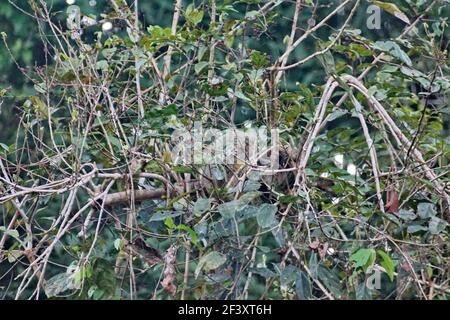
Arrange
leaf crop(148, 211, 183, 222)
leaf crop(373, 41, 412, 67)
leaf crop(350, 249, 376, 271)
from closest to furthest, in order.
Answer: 1. leaf crop(350, 249, 376, 271)
2. leaf crop(148, 211, 183, 222)
3. leaf crop(373, 41, 412, 67)

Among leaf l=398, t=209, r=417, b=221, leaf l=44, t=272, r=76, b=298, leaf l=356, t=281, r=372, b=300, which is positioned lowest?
leaf l=356, t=281, r=372, b=300

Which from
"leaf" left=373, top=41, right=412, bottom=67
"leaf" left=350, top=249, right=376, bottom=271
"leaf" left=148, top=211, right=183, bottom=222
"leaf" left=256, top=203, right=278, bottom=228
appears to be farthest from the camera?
"leaf" left=373, top=41, right=412, bottom=67

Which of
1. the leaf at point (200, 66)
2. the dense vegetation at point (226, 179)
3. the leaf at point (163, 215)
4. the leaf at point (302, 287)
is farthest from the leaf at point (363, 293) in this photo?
the leaf at point (200, 66)

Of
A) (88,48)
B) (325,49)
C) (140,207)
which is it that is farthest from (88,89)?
(325,49)

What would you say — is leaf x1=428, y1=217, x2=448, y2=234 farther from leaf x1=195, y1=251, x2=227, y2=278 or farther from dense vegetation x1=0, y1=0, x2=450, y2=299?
leaf x1=195, y1=251, x2=227, y2=278

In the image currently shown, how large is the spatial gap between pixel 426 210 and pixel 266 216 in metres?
0.39

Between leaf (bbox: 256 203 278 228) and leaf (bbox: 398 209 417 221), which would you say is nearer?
leaf (bbox: 256 203 278 228)

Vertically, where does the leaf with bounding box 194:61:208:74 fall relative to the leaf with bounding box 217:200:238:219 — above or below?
above

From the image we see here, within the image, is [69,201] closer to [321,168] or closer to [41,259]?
[41,259]

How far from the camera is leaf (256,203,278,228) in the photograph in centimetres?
159

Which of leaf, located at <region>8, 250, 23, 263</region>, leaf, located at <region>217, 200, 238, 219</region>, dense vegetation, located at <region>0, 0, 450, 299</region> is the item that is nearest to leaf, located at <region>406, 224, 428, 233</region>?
dense vegetation, located at <region>0, 0, 450, 299</region>

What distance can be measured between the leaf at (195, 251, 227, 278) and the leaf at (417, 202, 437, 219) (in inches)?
18.1
